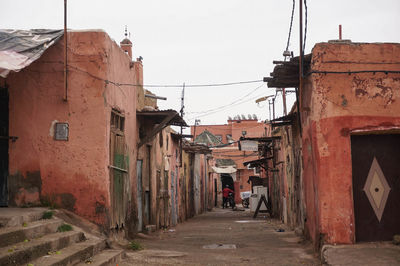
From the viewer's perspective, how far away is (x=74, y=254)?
25.8ft

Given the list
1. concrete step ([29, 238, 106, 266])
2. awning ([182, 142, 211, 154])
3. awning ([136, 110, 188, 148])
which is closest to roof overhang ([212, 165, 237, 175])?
awning ([182, 142, 211, 154])

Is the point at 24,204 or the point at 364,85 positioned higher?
the point at 364,85

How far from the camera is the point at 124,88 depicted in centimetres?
1292

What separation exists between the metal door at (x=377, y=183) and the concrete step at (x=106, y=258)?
5000mm

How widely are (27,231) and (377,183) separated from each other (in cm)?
707

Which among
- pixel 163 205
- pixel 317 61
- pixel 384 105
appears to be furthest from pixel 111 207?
pixel 163 205

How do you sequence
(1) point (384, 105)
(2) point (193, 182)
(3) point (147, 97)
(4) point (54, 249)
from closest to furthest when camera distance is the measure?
(4) point (54, 249) < (1) point (384, 105) < (3) point (147, 97) < (2) point (193, 182)

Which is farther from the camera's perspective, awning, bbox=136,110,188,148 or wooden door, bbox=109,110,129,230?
awning, bbox=136,110,188,148

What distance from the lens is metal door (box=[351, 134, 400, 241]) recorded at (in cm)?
1018

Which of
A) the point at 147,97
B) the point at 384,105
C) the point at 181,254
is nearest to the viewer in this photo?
the point at 384,105

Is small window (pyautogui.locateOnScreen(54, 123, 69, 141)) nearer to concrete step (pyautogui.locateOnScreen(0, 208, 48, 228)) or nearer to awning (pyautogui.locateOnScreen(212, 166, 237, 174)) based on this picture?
concrete step (pyautogui.locateOnScreen(0, 208, 48, 228))

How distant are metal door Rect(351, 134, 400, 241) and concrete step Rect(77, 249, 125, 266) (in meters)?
5.00

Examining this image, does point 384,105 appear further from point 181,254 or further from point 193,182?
point 193,182

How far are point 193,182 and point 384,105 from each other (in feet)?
72.1
